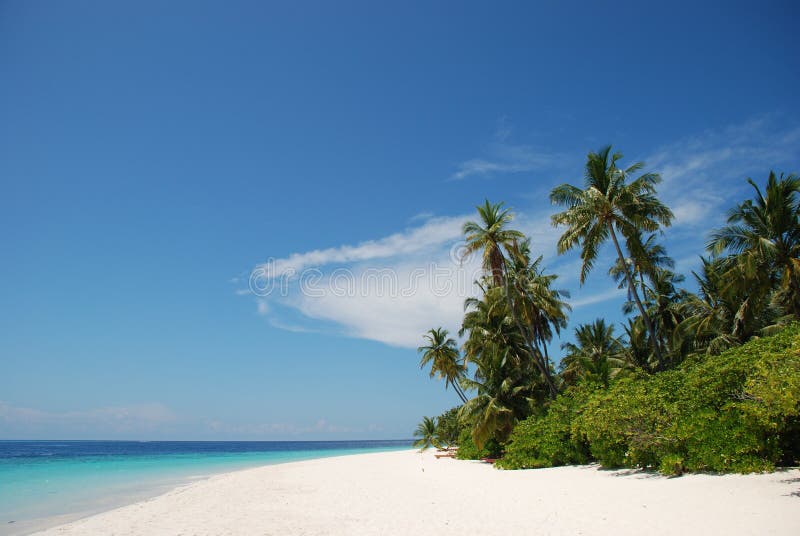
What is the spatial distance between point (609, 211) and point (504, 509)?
517 inches

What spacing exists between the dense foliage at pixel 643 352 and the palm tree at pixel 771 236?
→ 0.15 ft

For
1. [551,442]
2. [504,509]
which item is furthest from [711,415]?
[551,442]

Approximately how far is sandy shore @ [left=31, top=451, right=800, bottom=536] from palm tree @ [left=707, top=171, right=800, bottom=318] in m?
11.0

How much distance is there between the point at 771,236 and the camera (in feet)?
56.4

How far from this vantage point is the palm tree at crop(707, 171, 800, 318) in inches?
664

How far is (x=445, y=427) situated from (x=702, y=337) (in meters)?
24.5

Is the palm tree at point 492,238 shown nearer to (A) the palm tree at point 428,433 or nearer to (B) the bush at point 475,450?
(B) the bush at point 475,450

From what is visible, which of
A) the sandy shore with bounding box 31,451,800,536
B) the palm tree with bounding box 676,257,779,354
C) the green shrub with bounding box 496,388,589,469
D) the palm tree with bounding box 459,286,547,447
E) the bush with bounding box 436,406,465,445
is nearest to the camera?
the sandy shore with bounding box 31,451,800,536

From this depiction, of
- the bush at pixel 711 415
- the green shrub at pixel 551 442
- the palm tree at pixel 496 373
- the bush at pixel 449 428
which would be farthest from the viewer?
the bush at pixel 449 428

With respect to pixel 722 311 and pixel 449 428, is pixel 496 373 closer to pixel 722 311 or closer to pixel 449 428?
pixel 722 311

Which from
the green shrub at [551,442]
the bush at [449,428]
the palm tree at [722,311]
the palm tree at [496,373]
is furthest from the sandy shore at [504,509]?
the bush at [449,428]

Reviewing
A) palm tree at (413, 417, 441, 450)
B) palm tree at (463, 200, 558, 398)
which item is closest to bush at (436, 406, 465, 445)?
palm tree at (413, 417, 441, 450)

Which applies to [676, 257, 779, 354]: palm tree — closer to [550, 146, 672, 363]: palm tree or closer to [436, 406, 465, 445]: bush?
[550, 146, 672, 363]: palm tree

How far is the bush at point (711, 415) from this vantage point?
26.0ft
